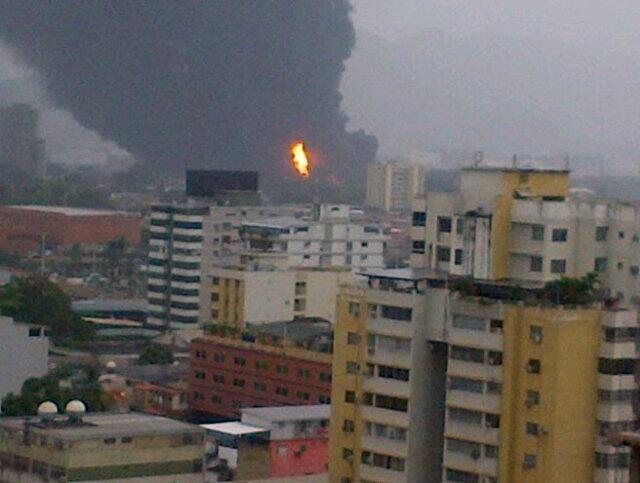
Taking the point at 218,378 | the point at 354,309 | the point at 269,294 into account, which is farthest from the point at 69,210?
the point at 354,309

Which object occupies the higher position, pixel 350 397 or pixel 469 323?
pixel 469 323

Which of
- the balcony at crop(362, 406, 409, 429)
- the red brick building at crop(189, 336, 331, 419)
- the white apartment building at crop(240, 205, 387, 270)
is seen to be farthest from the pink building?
the white apartment building at crop(240, 205, 387, 270)

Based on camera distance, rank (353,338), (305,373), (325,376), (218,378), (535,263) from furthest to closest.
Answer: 1. (218,378)
2. (305,373)
3. (325,376)
4. (353,338)
5. (535,263)

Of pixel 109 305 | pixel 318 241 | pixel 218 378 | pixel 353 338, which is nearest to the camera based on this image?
pixel 353 338

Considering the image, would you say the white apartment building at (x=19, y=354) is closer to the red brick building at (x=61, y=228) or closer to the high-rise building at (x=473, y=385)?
the high-rise building at (x=473, y=385)

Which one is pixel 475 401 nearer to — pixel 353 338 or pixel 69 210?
pixel 353 338

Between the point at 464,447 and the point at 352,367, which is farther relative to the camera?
the point at 352,367

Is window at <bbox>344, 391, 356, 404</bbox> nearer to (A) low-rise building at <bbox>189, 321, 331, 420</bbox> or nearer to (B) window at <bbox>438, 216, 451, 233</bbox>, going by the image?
(B) window at <bbox>438, 216, 451, 233</bbox>

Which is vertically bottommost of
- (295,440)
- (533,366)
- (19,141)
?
(295,440)
